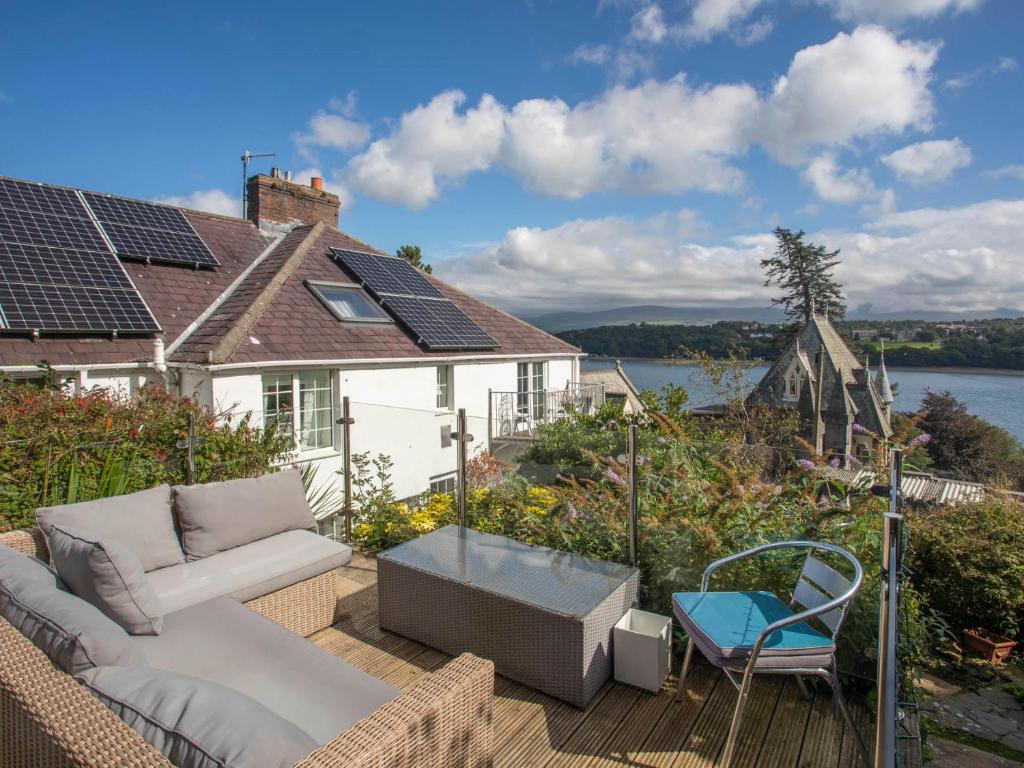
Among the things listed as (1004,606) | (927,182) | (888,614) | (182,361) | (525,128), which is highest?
(525,128)

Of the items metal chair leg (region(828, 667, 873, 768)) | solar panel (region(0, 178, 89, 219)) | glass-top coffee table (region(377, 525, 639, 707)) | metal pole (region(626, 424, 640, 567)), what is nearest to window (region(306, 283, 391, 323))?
solar panel (region(0, 178, 89, 219))

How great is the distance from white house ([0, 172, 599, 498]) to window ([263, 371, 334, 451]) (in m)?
0.03

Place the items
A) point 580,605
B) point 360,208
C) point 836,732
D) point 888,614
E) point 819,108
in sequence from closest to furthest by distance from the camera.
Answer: point 888,614 → point 836,732 → point 580,605 → point 819,108 → point 360,208

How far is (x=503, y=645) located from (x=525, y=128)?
12.2m

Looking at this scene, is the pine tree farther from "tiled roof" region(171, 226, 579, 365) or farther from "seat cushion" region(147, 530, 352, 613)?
"seat cushion" region(147, 530, 352, 613)

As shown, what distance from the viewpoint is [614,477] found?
422cm

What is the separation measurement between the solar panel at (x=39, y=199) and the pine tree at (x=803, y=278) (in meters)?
44.3

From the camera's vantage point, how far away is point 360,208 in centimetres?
1659

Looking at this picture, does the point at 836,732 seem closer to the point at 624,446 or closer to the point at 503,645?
the point at 503,645

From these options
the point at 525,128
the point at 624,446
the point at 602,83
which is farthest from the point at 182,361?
the point at 602,83

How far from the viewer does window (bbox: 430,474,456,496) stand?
5258 mm

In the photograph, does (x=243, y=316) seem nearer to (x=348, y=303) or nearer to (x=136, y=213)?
(x=348, y=303)

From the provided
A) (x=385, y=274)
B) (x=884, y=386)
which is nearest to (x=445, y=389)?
(x=385, y=274)

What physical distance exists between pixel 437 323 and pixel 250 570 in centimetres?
937
